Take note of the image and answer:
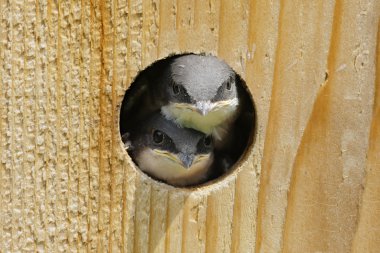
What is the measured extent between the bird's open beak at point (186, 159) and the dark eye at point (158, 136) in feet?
0.30

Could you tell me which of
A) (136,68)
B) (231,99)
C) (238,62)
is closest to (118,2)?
(136,68)

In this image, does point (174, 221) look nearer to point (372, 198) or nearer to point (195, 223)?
point (195, 223)

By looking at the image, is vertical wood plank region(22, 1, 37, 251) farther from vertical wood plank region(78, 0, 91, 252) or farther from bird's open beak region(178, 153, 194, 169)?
bird's open beak region(178, 153, 194, 169)

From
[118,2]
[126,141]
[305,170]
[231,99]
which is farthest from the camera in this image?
[126,141]

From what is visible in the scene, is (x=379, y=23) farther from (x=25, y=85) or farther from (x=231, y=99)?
(x=25, y=85)

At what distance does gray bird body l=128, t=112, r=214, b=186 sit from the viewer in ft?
5.64

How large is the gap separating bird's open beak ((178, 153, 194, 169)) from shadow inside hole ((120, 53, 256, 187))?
4.8 inches

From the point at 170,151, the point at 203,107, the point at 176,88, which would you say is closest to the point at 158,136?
the point at 170,151

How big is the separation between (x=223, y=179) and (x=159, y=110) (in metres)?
0.55

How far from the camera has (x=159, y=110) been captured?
1884 millimetres

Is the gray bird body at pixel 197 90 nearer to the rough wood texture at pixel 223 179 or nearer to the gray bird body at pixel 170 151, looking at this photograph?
the gray bird body at pixel 170 151

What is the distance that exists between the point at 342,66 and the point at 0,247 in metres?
0.67

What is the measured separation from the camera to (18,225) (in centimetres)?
128

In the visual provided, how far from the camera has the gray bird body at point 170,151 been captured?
172 centimetres
